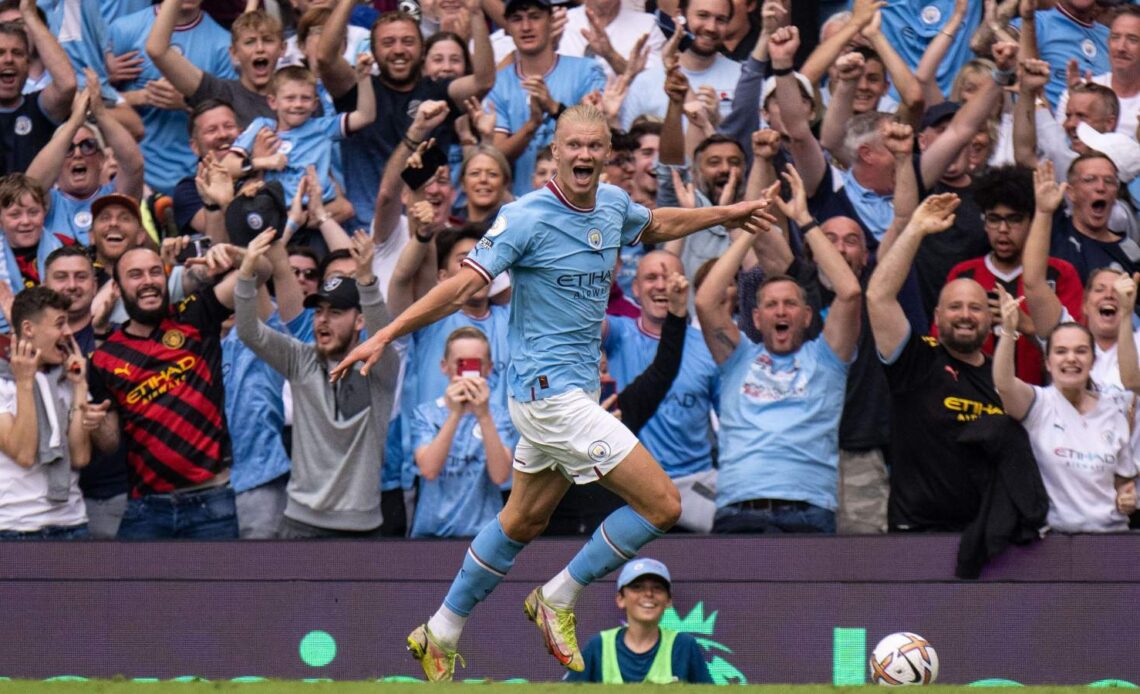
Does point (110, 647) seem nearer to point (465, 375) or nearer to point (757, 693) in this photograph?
point (465, 375)

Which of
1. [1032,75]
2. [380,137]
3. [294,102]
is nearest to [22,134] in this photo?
[294,102]

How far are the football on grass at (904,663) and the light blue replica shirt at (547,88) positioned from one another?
5025 mm

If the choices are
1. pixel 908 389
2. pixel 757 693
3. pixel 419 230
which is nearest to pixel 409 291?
pixel 419 230

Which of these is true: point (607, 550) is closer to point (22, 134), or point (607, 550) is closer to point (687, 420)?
point (687, 420)

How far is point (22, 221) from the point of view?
11.6 meters

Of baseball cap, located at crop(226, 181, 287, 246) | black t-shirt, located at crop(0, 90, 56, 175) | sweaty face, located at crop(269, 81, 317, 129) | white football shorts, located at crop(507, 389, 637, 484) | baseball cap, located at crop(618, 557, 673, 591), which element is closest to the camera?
white football shorts, located at crop(507, 389, 637, 484)

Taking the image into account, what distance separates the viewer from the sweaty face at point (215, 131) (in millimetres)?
12172

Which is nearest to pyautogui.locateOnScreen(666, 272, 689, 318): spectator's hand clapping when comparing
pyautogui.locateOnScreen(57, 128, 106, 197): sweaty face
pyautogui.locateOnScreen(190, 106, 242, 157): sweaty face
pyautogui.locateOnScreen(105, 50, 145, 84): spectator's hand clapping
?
pyautogui.locateOnScreen(190, 106, 242, 157): sweaty face

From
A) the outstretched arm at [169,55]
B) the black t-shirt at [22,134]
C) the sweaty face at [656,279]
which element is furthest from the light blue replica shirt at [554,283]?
the black t-shirt at [22,134]

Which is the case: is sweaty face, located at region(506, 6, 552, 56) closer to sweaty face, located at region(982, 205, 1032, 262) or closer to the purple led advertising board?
sweaty face, located at region(982, 205, 1032, 262)

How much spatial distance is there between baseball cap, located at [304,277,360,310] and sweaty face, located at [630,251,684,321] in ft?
5.92

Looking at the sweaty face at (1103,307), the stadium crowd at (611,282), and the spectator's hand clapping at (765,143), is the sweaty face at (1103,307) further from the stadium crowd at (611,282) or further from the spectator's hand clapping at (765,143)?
the spectator's hand clapping at (765,143)

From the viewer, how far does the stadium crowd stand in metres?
10.1

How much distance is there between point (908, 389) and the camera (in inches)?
397
